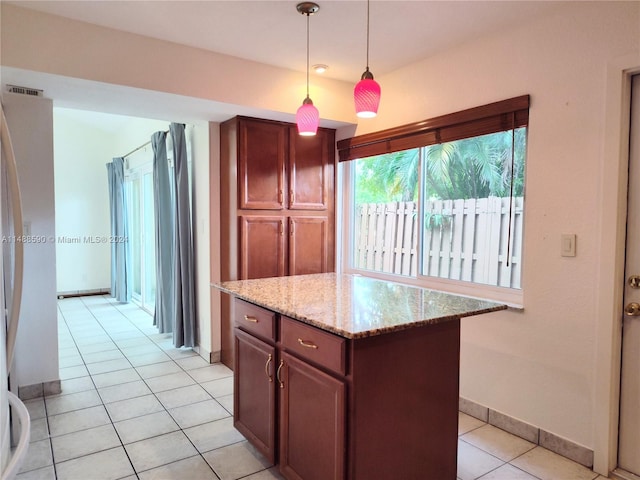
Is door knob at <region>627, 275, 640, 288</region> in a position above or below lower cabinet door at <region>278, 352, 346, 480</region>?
above

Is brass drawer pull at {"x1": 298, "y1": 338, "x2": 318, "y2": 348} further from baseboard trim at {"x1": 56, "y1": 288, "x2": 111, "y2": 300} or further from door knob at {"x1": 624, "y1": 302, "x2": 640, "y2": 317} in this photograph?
baseboard trim at {"x1": 56, "y1": 288, "x2": 111, "y2": 300}

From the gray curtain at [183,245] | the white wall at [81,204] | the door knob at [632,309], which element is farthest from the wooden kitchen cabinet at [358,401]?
the white wall at [81,204]

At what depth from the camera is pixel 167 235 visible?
4355 millimetres

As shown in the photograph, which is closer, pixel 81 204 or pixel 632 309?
pixel 632 309

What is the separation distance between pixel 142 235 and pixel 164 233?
168 centimetres

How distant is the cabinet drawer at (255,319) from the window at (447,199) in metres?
1.45

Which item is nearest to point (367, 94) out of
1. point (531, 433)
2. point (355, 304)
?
point (355, 304)

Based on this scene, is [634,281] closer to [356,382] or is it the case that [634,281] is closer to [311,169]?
[356,382]

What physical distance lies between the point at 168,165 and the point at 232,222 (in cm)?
151

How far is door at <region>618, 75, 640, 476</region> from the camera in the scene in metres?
1.96

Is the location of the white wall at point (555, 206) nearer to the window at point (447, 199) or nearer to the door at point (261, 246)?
the window at point (447, 199)

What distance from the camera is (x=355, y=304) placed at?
1908 mm

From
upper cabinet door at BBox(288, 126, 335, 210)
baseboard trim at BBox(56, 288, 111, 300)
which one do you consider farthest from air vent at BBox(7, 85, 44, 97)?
baseboard trim at BBox(56, 288, 111, 300)

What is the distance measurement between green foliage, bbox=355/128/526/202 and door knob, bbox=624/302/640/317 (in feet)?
2.74
